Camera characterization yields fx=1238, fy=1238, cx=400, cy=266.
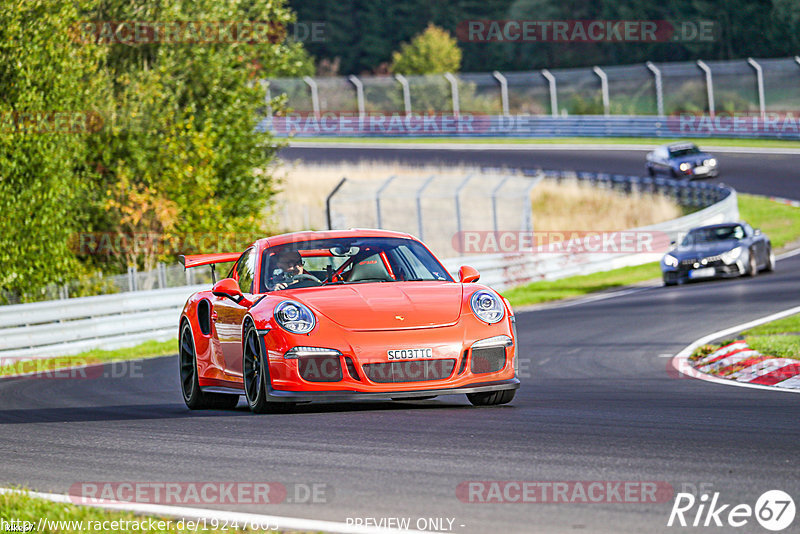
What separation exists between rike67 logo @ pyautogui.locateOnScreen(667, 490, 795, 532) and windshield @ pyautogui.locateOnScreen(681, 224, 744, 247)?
65.0 feet

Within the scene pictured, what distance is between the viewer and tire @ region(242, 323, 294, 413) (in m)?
8.80

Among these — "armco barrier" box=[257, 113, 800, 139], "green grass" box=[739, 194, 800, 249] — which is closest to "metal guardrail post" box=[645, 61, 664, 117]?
"armco barrier" box=[257, 113, 800, 139]

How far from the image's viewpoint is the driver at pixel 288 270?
9570 millimetres

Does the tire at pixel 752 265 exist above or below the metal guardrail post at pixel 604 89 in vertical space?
below

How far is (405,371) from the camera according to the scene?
8492 mm

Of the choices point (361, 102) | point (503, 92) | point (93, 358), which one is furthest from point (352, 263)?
point (361, 102)

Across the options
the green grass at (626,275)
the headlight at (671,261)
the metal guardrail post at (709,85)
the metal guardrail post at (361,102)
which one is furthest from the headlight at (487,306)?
the metal guardrail post at (361,102)

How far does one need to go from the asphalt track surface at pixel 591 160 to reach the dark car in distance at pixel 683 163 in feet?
1.63

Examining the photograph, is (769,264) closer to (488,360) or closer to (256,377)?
(488,360)

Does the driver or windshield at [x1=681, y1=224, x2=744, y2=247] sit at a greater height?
the driver

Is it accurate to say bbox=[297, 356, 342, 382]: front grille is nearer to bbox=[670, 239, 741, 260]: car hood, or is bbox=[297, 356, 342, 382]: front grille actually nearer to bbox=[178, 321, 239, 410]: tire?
bbox=[178, 321, 239, 410]: tire

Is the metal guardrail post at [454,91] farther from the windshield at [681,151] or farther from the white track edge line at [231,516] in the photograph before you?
the white track edge line at [231,516]

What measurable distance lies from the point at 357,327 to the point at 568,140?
51317mm

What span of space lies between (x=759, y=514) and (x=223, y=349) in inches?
224
